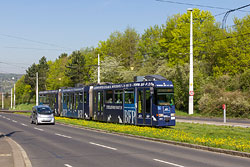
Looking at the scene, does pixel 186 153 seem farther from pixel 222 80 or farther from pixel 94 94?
pixel 222 80

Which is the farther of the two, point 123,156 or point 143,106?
point 143,106

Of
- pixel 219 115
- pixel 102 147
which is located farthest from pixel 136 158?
pixel 219 115

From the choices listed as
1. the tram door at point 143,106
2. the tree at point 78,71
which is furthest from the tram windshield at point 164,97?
the tree at point 78,71

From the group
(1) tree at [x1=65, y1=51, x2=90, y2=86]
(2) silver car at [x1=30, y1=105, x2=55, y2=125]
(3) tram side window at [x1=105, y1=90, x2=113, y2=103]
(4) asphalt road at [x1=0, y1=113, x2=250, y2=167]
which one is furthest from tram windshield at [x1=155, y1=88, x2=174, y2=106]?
(1) tree at [x1=65, y1=51, x2=90, y2=86]

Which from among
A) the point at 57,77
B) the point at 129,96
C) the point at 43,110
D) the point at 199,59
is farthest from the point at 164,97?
the point at 57,77

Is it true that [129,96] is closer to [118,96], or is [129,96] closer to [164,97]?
[118,96]

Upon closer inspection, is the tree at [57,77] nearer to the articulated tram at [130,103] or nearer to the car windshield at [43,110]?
the articulated tram at [130,103]

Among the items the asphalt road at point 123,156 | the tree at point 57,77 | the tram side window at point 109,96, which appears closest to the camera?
the asphalt road at point 123,156

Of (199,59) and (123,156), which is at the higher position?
(199,59)

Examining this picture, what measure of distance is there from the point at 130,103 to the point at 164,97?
3.30 meters

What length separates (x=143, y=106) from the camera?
2766cm

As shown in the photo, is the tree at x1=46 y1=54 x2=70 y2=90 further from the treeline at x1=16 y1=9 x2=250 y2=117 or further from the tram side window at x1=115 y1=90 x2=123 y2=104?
the tram side window at x1=115 y1=90 x2=123 y2=104

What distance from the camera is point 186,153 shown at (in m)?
14.8

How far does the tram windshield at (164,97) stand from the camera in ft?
88.2
